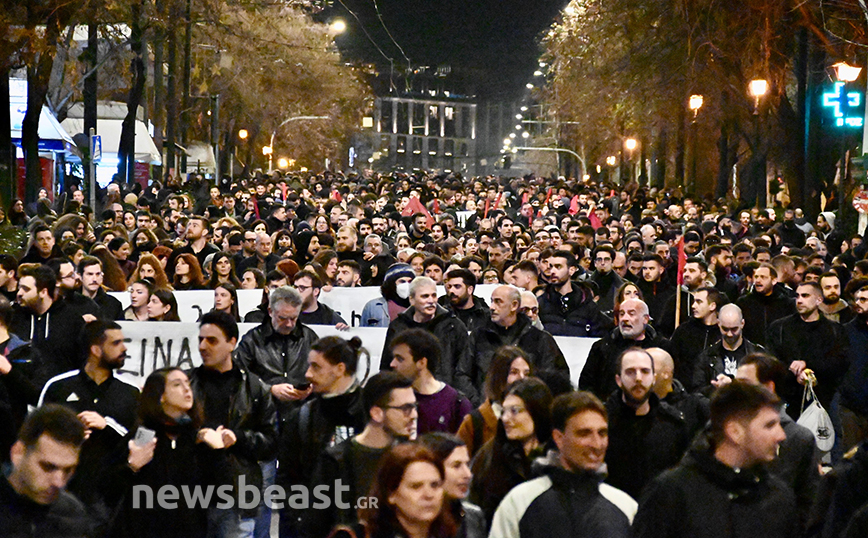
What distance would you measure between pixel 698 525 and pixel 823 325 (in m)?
6.01

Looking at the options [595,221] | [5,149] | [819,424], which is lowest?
[819,424]

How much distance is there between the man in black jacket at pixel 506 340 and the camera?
361 inches

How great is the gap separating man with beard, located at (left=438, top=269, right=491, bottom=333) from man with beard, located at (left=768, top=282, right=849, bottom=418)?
2332mm

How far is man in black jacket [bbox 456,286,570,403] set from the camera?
9.17m

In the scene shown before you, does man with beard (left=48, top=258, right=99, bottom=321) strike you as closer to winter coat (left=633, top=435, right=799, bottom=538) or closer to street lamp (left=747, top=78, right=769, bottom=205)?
winter coat (left=633, top=435, right=799, bottom=538)

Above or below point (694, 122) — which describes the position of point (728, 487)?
below

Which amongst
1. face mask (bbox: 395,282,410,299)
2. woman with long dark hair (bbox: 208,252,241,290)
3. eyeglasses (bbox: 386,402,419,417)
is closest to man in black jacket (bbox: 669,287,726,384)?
face mask (bbox: 395,282,410,299)

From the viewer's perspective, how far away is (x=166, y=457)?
5992mm

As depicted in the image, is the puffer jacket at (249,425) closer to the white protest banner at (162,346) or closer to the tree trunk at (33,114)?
the white protest banner at (162,346)

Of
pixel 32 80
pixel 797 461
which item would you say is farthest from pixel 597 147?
pixel 797 461

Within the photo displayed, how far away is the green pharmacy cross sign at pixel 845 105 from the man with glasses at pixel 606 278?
1524 cm

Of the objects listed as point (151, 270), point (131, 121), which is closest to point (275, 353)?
point (151, 270)

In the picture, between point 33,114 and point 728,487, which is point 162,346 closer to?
point 728,487

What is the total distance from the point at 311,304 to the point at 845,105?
1938 cm
